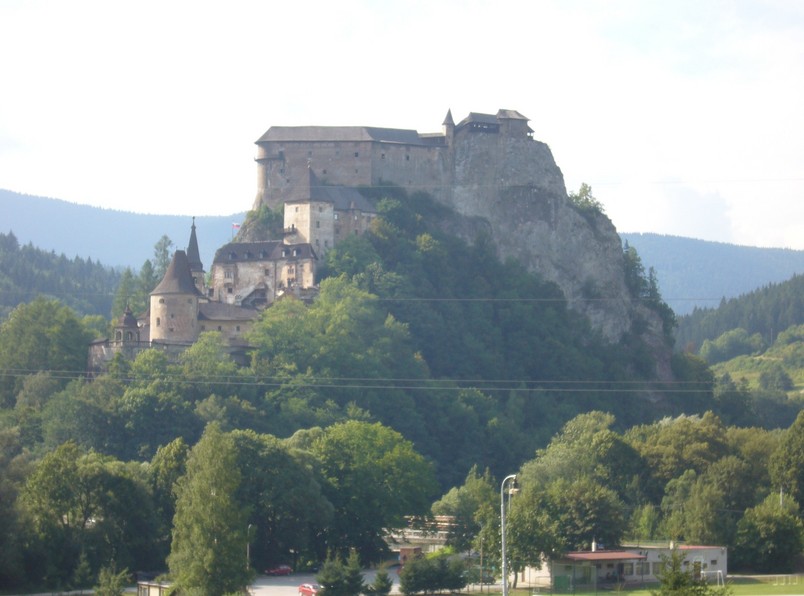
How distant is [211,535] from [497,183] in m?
80.2

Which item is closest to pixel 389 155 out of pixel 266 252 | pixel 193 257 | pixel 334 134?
pixel 334 134

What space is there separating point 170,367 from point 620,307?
49.9 m

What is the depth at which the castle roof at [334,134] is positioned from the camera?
13850cm

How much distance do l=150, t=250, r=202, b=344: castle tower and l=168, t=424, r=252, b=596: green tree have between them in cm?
4801

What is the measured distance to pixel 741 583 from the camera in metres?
76.1

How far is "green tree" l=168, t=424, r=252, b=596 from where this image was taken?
6575 centimetres

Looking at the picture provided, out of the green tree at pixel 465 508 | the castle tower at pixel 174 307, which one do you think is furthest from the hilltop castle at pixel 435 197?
the green tree at pixel 465 508

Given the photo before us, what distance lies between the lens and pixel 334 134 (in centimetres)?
13950

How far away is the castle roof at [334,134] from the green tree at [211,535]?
72364mm

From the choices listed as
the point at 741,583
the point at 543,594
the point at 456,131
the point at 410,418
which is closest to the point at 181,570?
the point at 543,594

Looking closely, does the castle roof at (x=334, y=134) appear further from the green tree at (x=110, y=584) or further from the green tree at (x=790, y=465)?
the green tree at (x=110, y=584)

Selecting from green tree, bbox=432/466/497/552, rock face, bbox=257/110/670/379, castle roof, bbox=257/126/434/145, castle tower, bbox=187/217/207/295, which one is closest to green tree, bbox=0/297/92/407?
castle tower, bbox=187/217/207/295

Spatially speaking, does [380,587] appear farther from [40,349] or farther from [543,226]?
[543,226]

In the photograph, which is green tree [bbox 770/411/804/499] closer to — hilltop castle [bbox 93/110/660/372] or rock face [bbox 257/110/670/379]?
hilltop castle [bbox 93/110/660/372]
